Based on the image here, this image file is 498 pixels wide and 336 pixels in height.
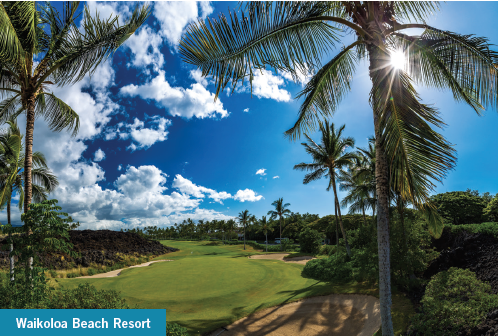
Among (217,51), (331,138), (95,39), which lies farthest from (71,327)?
(331,138)

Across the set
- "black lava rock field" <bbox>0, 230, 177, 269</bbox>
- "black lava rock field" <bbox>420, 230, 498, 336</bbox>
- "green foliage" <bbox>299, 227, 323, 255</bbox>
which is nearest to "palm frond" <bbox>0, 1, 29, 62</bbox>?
"black lava rock field" <bbox>420, 230, 498, 336</bbox>

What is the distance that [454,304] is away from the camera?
6449 mm

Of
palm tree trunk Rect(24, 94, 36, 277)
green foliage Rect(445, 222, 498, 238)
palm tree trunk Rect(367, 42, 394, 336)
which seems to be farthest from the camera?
green foliage Rect(445, 222, 498, 238)

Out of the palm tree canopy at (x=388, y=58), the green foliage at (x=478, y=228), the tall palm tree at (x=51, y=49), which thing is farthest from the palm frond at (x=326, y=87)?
the green foliage at (x=478, y=228)

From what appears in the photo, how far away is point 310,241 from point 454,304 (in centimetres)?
2868

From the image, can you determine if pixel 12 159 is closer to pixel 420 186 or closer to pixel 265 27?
pixel 265 27

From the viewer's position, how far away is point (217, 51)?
544cm

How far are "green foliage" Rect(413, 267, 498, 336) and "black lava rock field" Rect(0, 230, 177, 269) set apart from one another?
24.3m

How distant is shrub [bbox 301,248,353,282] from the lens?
1546 centimetres

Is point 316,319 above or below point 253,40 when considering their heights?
below

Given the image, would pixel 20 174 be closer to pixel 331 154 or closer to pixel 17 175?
pixel 17 175

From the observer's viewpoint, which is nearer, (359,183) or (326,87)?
(326,87)

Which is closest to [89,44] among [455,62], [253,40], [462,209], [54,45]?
[54,45]

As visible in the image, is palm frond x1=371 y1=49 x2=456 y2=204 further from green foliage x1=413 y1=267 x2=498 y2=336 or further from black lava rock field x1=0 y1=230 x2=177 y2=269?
black lava rock field x1=0 y1=230 x2=177 y2=269
